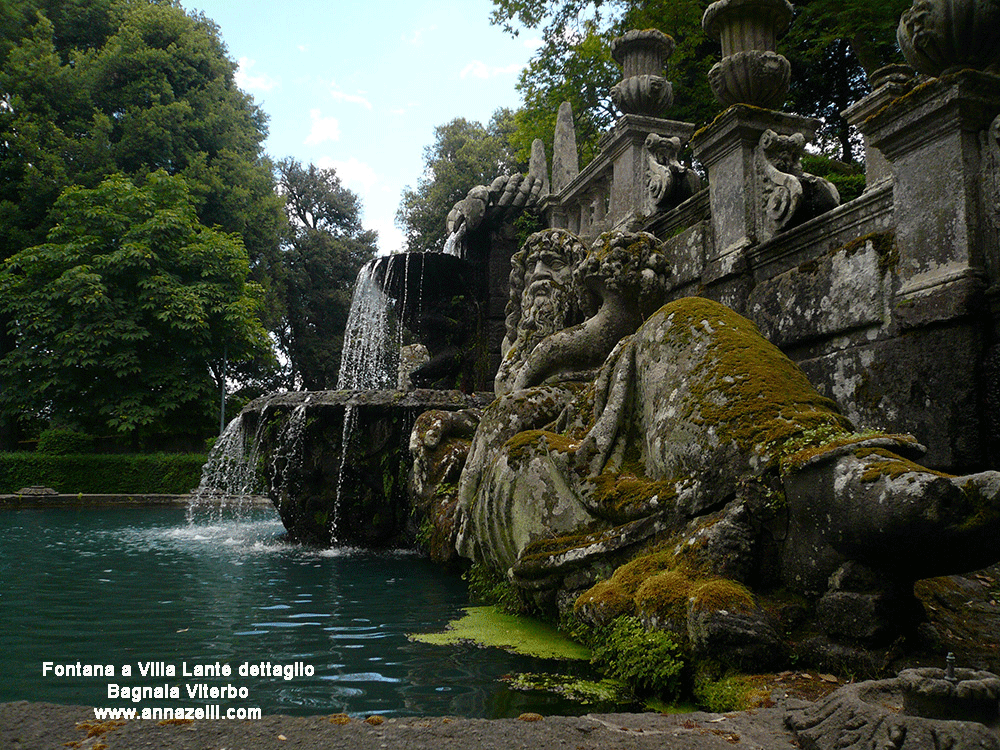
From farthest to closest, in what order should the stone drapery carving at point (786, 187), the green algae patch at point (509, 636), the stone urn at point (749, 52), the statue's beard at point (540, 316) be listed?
the statue's beard at point (540, 316) → the stone urn at point (749, 52) → the stone drapery carving at point (786, 187) → the green algae patch at point (509, 636)

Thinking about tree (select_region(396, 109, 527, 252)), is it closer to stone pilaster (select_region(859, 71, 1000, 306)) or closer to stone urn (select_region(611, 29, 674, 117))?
stone urn (select_region(611, 29, 674, 117))

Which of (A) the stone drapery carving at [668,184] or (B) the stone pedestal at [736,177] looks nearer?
(B) the stone pedestal at [736,177]

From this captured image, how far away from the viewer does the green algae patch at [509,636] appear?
3.78 meters

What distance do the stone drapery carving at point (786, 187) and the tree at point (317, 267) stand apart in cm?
2738

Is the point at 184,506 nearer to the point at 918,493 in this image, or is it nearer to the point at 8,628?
the point at 8,628

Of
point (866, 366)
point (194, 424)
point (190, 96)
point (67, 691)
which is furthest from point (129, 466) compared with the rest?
point (866, 366)

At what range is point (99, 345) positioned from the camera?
18.5 meters

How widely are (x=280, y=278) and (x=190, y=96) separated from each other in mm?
8645

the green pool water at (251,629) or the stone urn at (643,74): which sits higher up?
the stone urn at (643,74)

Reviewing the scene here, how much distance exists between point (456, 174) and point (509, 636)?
28718mm

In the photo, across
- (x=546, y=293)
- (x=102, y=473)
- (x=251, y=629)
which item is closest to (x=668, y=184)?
(x=546, y=293)

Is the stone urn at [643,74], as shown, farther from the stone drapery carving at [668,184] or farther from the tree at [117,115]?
the tree at [117,115]

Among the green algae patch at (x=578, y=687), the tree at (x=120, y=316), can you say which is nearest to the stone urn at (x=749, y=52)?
the green algae patch at (x=578, y=687)

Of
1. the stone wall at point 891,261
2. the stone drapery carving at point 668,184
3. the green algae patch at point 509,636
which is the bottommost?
the green algae patch at point 509,636
